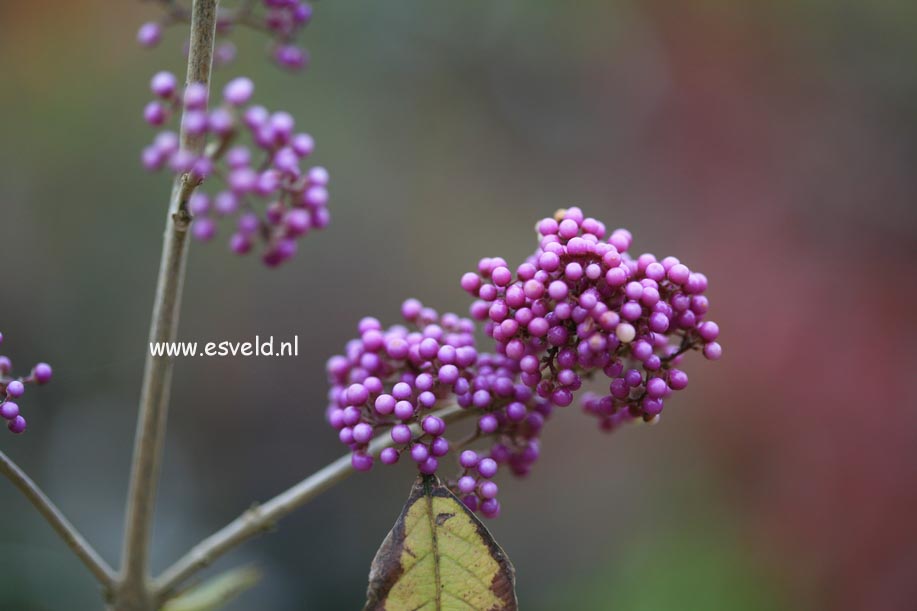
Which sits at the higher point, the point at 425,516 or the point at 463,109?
the point at 463,109

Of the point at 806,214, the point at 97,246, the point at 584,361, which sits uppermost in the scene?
the point at 806,214

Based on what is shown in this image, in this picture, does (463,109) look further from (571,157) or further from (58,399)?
(58,399)

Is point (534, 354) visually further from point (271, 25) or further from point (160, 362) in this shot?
point (271, 25)

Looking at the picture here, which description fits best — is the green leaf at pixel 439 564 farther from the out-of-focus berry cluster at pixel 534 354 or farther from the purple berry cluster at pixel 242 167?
the purple berry cluster at pixel 242 167

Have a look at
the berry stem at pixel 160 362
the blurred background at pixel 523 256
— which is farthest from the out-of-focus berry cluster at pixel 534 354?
the blurred background at pixel 523 256

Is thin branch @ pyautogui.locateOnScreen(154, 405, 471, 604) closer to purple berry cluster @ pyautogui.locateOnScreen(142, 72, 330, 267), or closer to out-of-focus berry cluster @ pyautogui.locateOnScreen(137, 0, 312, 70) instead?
purple berry cluster @ pyautogui.locateOnScreen(142, 72, 330, 267)

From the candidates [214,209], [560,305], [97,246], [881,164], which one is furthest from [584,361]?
[881,164]

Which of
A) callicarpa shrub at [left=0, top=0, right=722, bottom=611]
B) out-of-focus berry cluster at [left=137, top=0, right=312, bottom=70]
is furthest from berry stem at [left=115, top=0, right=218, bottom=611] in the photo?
out-of-focus berry cluster at [left=137, top=0, right=312, bottom=70]

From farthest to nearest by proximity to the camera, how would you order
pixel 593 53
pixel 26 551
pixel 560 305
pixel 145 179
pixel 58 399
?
1. pixel 593 53
2. pixel 145 179
3. pixel 58 399
4. pixel 26 551
5. pixel 560 305

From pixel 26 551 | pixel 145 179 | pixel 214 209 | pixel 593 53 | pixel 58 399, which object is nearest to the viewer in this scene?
pixel 214 209
